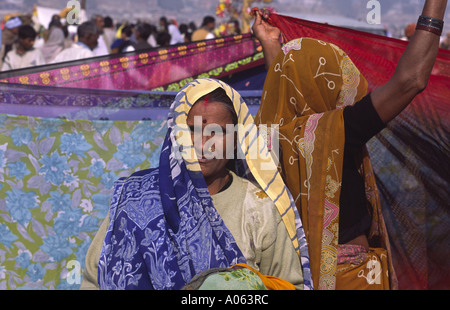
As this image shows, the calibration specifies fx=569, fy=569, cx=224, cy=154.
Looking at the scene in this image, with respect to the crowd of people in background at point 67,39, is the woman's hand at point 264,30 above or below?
above

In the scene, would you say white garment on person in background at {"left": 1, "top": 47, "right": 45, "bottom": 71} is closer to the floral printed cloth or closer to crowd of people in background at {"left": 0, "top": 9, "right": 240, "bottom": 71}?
crowd of people in background at {"left": 0, "top": 9, "right": 240, "bottom": 71}

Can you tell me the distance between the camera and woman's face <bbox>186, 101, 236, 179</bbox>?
180 cm

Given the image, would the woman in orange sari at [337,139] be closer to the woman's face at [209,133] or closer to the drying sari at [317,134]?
the drying sari at [317,134]

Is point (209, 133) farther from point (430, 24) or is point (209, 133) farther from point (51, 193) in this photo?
point (51, 193)

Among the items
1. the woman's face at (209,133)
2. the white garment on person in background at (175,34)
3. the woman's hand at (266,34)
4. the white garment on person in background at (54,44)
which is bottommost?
the white garment on person in background at (175,34)

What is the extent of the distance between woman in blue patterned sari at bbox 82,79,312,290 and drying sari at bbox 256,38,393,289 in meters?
0.10

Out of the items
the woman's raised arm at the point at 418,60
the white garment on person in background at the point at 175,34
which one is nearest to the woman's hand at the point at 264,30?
the woman's raised arm at the point at 418,60

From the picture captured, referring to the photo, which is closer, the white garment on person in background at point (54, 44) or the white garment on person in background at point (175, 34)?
the white garment on person in background at point (54, 44)

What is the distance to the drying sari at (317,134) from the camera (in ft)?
6.15

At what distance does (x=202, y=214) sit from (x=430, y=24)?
0.89 meters

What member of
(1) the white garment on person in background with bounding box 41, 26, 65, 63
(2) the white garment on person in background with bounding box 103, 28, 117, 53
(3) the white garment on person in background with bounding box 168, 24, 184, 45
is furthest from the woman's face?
(3) the white garment on person in background with bounding box 168, 24, 184, 45

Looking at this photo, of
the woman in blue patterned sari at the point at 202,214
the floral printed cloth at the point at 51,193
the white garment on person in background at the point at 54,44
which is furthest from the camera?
the white garment on person in background at the point at 54,44

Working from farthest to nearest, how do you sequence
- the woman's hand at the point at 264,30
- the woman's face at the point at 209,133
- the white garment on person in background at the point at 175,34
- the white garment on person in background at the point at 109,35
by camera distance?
the white garment on person in background at the point at 175,34 → the white garment on person in background at the point at 109,35 → the woman's hand at the point at 264,30 → the woman's face at the point at 209,133

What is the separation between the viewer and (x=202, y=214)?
5.63ft
